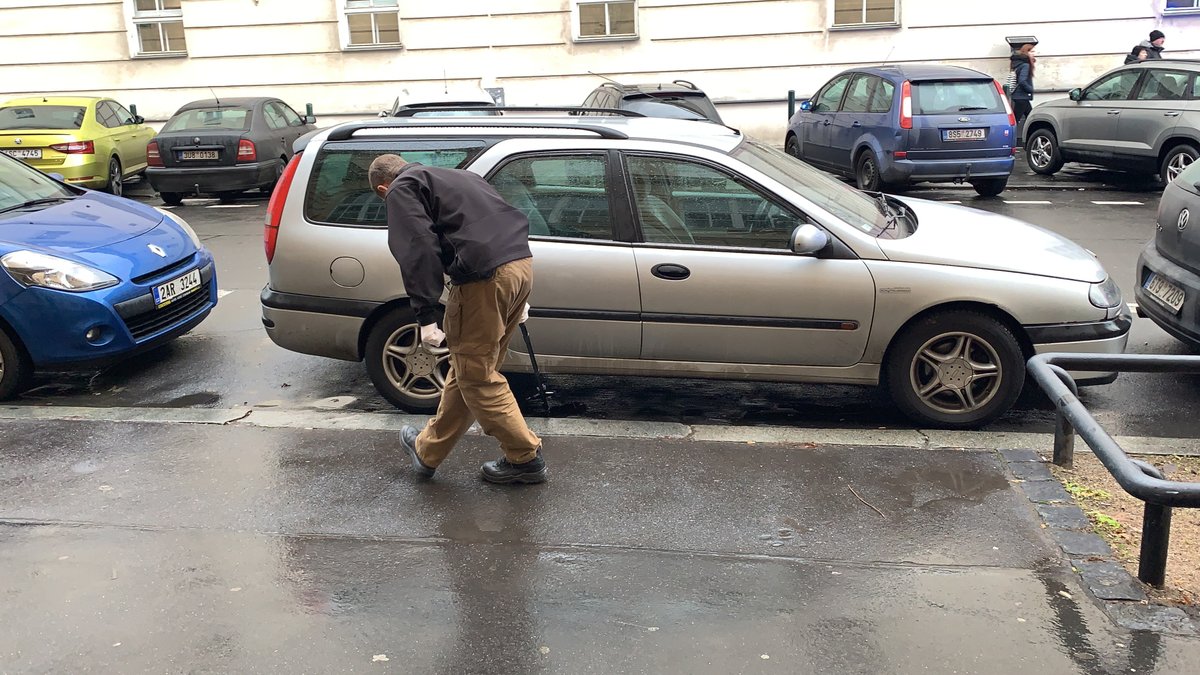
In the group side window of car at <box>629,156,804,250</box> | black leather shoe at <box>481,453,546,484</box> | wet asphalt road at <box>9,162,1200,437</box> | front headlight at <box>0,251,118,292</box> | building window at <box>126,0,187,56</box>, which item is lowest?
wet asphalt road at <box>9,162,1200,437</box>

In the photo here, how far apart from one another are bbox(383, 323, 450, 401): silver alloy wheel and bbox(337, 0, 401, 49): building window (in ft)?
50.4

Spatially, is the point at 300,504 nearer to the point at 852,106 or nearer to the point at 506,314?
the point at 506,314

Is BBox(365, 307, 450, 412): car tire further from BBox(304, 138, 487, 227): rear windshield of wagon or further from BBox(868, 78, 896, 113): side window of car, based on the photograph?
BBox(868, 78, 896, 113): side window of car

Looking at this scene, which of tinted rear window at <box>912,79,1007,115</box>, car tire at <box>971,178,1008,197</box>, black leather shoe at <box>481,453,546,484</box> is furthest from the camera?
car tire at <box>971,178,1008,197</box>

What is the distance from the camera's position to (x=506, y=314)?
A: 4520 mm

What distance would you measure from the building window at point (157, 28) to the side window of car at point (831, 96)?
12.3 m

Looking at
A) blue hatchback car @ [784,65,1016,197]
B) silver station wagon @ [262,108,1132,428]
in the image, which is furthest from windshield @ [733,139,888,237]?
blue hatchback car @ [784,65,1016,197]

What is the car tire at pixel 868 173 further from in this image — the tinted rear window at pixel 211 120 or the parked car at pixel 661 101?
the tinted rear window at pixel 211 120

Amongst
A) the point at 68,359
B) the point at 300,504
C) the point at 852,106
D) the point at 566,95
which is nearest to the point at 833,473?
the point at 300,504

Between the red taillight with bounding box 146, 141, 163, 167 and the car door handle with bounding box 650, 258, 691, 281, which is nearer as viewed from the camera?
the car door handle with bounding box 650, 258, 691, 281

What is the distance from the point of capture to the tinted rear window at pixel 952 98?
12.9m

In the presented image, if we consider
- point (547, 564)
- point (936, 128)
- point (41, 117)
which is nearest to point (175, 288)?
point (547, 564)

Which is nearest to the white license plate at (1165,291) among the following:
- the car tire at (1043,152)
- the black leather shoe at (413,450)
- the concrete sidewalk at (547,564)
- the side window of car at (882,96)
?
the concrete sidewalk at (547,564)

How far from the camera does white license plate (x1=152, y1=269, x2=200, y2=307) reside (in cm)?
662
